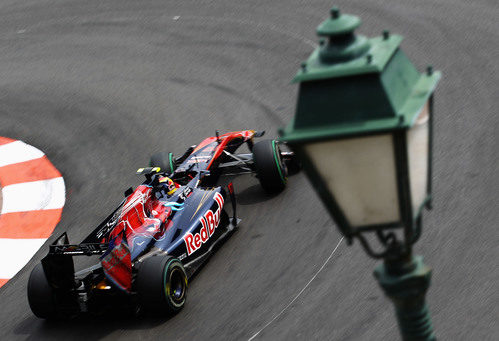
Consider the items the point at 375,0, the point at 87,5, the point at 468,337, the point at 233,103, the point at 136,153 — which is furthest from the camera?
the point at 87,5

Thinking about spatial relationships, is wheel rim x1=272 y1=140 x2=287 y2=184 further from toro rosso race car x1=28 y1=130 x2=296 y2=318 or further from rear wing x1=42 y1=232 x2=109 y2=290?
rear wing x1=42 y1=232 x2=109 y2=290

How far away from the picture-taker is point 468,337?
659 cm

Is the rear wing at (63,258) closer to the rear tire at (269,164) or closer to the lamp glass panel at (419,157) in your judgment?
the rear tire at (269,164)

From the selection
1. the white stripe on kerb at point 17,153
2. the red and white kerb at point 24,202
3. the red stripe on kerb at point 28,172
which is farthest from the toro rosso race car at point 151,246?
the white stripe on kerb at point 17,153

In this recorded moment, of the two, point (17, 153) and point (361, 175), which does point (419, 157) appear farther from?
point (17, 153)

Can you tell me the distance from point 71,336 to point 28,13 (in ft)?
40.4

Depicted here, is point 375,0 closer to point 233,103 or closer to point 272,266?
point 233,103

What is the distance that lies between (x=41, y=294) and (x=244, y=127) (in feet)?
15.9

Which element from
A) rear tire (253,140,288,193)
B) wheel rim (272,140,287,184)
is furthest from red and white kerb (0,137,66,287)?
wheel rim (272,140,287,184)

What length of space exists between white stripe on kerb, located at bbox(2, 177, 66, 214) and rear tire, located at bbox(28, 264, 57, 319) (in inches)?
117

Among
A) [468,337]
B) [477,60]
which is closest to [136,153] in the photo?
[477,60]

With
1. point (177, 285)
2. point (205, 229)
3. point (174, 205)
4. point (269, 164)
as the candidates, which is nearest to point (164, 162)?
point (269, 164)

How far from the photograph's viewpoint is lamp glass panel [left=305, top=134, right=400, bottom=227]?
242cm

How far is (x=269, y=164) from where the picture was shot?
9.38 metres
